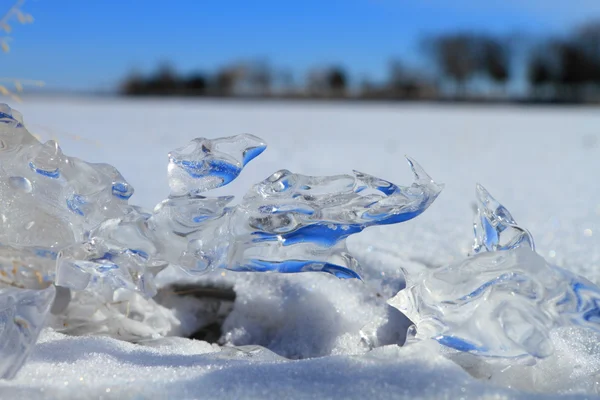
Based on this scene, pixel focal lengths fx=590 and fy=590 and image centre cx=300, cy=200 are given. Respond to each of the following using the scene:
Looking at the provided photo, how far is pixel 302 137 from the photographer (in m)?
5.94

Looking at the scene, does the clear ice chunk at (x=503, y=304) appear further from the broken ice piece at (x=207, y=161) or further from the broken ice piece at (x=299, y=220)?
the broken ice piece at (x=207, y=161)

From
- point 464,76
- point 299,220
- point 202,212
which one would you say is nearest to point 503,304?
point 299,220

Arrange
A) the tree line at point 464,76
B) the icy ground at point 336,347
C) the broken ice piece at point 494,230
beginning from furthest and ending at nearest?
the tree line at point 464,76 → the broken ice piece at point 494,230 → the icy ground at point 336,347

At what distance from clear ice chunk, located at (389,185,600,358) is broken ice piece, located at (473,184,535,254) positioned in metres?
0.10

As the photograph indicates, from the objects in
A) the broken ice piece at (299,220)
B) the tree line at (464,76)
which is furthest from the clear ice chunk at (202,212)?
the tree line at (464,76)

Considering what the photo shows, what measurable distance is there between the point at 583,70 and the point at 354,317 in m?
45.6

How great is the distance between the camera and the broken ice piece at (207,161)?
95 cm

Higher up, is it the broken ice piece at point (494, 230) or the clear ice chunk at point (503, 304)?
the broken ice piece at point (494, 230)

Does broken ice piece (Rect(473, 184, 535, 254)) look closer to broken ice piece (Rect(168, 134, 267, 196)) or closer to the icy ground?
the icy ground

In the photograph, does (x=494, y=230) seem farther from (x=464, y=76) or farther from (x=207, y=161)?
(x=464, y=76)

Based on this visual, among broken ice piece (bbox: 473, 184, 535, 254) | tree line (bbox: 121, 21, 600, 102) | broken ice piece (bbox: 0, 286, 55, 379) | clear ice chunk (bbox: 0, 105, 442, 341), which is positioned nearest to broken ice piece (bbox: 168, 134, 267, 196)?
clear ice chunk (bbox: 0, 105, 442, 341)

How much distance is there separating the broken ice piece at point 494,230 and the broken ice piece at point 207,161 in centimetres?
37

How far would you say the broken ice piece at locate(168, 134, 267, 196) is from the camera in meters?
0.95

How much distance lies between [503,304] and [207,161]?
50cm
